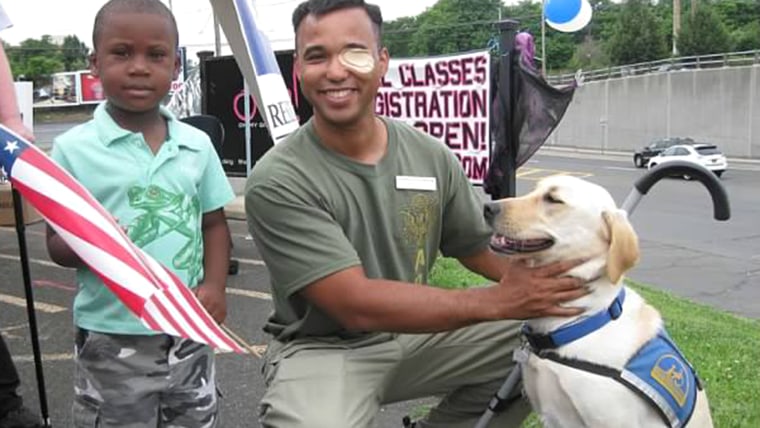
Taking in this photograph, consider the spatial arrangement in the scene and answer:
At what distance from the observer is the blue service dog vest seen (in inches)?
101

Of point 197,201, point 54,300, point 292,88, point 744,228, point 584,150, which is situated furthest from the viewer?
point 584,150

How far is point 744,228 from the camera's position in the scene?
61.1 ft

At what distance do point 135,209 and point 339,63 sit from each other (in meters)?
0.85

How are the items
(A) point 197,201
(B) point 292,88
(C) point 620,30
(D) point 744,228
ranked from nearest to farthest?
(A) point 197,201 < (B) point 292,88 < (D) point 744,228 < (C) point 620,30

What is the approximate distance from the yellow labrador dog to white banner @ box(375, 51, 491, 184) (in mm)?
3709

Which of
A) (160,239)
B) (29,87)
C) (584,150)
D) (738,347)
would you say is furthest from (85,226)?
(584,150)

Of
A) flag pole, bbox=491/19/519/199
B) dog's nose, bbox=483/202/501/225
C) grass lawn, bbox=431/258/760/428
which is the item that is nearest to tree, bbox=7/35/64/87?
grass lawn, bbox=431/258/760/428

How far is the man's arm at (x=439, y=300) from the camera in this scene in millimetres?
2500

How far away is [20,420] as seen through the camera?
11.5ft

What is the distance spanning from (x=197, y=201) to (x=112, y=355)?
1.86 feet

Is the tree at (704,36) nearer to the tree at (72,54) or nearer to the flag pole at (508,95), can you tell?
the flag pole at (508,95)

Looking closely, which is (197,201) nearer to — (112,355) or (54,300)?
(112,355)

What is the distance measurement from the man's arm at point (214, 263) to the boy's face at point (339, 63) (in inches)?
21.0

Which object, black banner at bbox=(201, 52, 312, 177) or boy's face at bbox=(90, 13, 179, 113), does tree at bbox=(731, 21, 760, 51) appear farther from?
boy's face at bbox=(90, 13, 179, 113)
